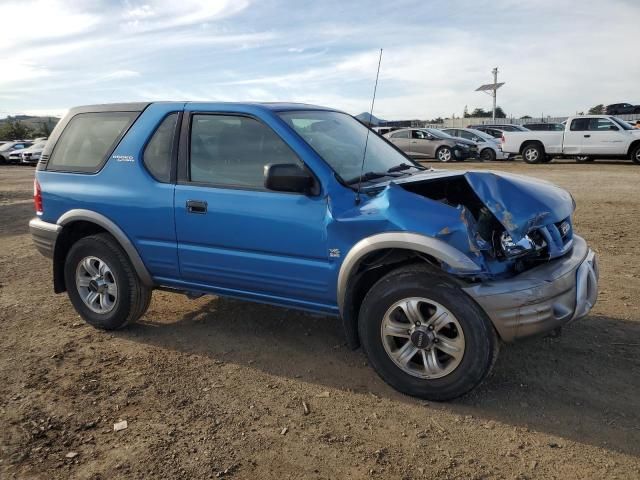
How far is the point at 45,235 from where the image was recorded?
4.65m

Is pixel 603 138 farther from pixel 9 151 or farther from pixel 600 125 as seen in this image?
pixel 9 151

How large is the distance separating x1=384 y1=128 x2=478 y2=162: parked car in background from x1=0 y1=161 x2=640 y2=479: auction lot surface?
1596cm

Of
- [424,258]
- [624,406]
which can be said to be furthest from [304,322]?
[624,406]

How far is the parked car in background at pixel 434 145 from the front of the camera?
2038 centimetres

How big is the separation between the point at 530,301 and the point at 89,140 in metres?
3.63

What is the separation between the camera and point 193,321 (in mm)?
4762

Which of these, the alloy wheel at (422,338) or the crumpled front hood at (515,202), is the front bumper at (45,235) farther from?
the crumpled front hood at (515,202)

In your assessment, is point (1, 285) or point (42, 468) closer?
point (42, 468)

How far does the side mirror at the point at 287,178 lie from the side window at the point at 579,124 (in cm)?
1771

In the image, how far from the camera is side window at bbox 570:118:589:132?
18.3m

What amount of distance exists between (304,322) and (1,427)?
228 centimetres

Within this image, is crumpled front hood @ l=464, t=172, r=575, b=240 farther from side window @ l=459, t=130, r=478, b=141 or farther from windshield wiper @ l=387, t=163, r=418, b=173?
side window @ l=459, t=130, r=478, b=141

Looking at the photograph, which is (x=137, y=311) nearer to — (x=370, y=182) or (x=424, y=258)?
(x=370, y=182)

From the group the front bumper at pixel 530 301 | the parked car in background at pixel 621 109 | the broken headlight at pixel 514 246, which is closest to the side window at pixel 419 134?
the broken headlight at pixel 514 246
